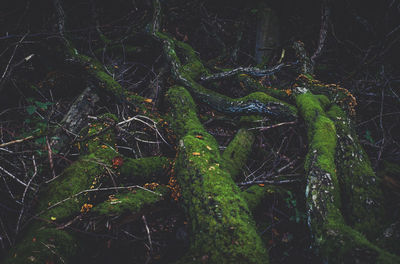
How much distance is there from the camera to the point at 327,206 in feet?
5.36

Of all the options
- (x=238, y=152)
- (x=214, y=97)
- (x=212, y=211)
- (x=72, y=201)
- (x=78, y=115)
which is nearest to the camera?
(x=212, y=211)

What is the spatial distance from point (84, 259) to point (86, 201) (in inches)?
16.3

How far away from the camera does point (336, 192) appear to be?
175 cm

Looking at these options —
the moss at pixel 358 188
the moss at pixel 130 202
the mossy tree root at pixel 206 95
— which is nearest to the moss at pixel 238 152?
the mossy tree root at pixel 206 95

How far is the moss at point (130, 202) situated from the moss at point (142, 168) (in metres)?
0.20

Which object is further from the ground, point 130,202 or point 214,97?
point 214,97

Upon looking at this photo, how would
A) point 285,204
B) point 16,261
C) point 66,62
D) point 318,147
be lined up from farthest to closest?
point 66,62
point 285,204
point 318,147
point 16,261

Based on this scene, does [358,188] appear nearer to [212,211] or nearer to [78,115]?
[212,211]

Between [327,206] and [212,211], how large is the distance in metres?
0.91

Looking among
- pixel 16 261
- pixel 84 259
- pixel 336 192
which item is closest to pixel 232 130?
pixel 336 192

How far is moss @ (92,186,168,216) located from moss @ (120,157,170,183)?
20cm

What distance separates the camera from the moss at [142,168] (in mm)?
2061

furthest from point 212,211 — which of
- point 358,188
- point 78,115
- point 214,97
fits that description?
point 78,115

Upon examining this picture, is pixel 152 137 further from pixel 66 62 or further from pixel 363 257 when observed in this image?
pixel 363 257
